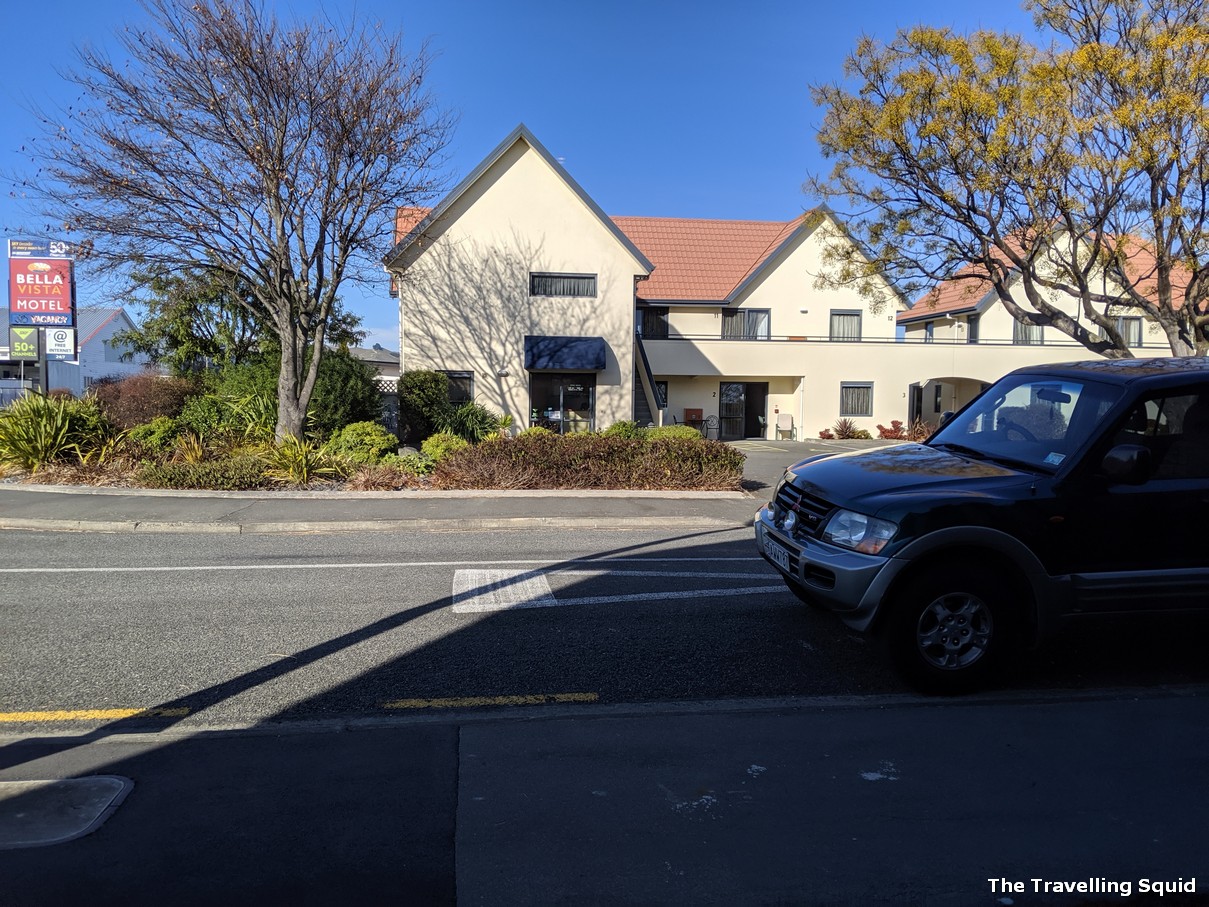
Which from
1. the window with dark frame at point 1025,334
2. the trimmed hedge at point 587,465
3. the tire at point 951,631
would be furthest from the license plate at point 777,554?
the window with dark frame at point 1025,334

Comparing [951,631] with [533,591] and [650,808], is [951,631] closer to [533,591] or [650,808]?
[650,808]

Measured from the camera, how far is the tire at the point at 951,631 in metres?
4.89

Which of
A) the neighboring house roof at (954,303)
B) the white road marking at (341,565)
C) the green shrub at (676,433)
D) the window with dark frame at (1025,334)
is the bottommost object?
the white road marking at (341,565)

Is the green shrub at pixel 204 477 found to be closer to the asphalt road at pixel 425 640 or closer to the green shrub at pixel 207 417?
the green shrub at pixel 207 417

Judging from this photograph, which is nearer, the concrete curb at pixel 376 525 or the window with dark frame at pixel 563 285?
the concrete curb at pixel 376 525

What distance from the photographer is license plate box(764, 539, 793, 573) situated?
5.49 m

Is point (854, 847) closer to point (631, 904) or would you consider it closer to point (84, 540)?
point (631, 904)

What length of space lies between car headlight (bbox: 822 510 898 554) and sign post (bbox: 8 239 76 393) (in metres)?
15.0

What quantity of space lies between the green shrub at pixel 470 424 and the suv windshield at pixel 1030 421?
16513 millimetres

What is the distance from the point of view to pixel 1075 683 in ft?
17.4

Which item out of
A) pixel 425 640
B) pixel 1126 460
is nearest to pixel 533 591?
pixel 425 640

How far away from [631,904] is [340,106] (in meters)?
15.2

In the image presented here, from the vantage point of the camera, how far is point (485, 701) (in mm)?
4926

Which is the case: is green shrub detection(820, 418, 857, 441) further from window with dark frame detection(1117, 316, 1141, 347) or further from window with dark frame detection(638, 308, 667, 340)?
window with dark frame detection(1117, 316, 1141, 347)
